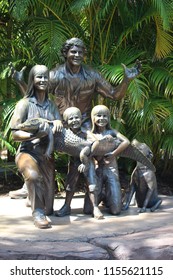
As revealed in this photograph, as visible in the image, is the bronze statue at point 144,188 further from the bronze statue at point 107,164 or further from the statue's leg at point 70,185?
the statue's leg at point 70,185

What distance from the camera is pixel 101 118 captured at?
18.1 feet

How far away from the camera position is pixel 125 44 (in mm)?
8727

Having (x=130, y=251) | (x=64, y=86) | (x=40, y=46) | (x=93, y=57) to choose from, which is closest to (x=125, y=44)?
(x=93, y=57)

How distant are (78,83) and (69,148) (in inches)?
40.2

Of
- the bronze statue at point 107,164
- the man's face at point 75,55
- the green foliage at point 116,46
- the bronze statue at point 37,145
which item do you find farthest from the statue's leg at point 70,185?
the green foliage at point 116,46

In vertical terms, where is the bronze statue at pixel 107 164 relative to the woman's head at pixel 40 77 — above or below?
below

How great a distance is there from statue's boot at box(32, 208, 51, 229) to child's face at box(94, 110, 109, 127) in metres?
1.10

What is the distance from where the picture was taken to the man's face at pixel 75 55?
5.88m

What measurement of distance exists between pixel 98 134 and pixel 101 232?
1.14 meters

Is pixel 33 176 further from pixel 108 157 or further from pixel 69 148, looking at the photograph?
pixel 108 157

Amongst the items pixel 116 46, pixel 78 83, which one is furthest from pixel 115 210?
pixel 116 46

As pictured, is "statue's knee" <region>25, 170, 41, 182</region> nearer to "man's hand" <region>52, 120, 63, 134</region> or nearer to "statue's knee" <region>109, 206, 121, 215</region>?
"man's hand" <region>52, 120, 63, 134</region>

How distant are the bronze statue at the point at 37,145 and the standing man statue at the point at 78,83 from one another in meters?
0.55

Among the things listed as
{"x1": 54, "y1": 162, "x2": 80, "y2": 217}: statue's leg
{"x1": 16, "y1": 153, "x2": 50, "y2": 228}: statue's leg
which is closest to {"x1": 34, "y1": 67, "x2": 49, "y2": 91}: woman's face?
{"x1": 16, "y1": 153, "x2": 50, "y2": 228}: statue's leg
